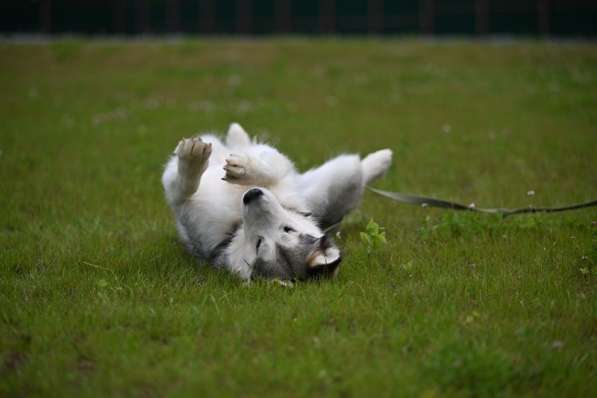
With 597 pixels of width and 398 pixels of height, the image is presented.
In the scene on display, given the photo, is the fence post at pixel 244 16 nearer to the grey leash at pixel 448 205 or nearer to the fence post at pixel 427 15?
the fence post at pixel 427 15

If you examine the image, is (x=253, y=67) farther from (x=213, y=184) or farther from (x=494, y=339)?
(x=494, y=339)

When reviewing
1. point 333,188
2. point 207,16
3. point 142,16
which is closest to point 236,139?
point 333,188

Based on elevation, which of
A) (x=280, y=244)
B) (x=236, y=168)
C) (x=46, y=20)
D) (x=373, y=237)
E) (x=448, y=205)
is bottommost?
(x=448, y=205)

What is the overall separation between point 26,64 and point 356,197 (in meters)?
16.9

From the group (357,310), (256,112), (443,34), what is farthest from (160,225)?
(443,34)

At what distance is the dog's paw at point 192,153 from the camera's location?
4.52 metres

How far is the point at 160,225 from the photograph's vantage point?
5.92m

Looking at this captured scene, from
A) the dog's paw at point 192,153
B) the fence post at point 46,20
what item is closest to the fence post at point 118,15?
the fence post at point 46,20

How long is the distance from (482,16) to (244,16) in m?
10.1

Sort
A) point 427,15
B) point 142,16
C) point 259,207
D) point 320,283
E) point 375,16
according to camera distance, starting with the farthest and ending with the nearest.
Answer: point 142,16
point 375,16
point 427,15
point 320,283
point 259,207

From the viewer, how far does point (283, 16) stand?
29.6 m

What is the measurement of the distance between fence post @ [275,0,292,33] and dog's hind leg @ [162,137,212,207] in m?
25.6

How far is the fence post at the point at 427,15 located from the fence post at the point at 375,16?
5.31 ft

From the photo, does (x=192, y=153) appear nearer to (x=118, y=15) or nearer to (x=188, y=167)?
(x=188, y=167)
